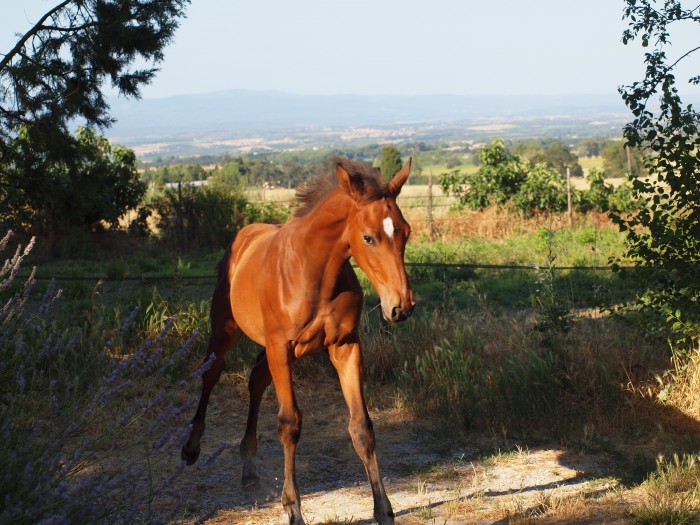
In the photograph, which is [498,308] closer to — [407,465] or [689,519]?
[407,465]

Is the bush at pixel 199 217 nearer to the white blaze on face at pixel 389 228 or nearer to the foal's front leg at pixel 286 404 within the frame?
the foal's front leg at pixel 286 404

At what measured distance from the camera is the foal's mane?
475cm

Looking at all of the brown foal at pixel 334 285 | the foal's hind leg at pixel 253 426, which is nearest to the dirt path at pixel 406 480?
the foal's hind leg at pixel 253 426

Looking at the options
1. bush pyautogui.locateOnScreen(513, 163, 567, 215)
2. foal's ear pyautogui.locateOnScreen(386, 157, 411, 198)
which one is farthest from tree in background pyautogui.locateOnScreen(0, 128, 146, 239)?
bush pyautogui.locateOnScreen(513, 163, 567, 215)

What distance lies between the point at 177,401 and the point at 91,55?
5.80 meters

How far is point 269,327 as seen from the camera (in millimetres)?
5219

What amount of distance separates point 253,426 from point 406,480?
1182mm

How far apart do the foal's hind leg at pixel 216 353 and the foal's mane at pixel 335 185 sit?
120 cm

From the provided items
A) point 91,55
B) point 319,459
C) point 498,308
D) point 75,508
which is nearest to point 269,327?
point 319,459

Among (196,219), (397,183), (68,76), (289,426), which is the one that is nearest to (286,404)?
(289,426)

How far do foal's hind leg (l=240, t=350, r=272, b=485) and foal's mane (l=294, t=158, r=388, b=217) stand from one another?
1325 mm

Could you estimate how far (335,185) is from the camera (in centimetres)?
527

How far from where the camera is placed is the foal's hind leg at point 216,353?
244 inches

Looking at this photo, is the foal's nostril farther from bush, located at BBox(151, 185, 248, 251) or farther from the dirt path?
bush, located at BBox(151, 185, 248, 251)
